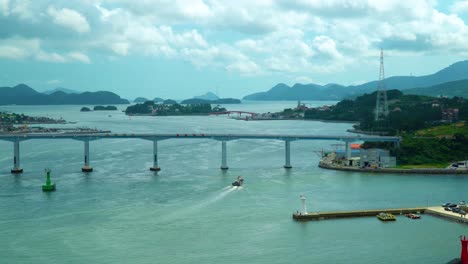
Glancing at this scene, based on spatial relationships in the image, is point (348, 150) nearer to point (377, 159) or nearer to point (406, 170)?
point (377, 159)

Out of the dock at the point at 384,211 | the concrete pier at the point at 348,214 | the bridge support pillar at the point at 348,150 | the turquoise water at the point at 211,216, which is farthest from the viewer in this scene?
the bridge support pillar at the point at 348,150

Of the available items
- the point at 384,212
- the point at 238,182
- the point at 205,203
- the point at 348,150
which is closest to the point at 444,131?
the point at 348,150

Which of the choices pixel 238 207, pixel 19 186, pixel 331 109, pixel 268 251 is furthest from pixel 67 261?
pixel 331 109

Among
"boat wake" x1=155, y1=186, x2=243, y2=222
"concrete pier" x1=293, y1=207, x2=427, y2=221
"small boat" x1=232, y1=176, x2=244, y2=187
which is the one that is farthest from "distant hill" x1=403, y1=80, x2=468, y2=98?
"concrete pier" x1=293, y1=207, x2=427, y2=221

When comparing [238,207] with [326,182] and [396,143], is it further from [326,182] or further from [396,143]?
[396,143]

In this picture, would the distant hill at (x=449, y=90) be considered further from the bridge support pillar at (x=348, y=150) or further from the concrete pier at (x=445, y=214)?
the concrete pier at (x=445, y=214)

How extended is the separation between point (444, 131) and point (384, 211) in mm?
15892

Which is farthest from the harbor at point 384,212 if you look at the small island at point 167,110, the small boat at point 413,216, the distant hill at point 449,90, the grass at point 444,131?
the distant hill at point 449,90

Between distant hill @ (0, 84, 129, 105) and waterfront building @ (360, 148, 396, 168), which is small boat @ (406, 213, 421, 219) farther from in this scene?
distant hill @ (0, 84, 129, 105)

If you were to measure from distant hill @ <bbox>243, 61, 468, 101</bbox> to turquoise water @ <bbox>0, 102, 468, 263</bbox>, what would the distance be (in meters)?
113

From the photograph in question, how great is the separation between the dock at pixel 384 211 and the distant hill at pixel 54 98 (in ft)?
422

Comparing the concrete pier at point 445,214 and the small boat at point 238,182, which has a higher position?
the small boat at point 238,182

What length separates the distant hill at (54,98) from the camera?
137 m

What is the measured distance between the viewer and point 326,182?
68.6 ft
